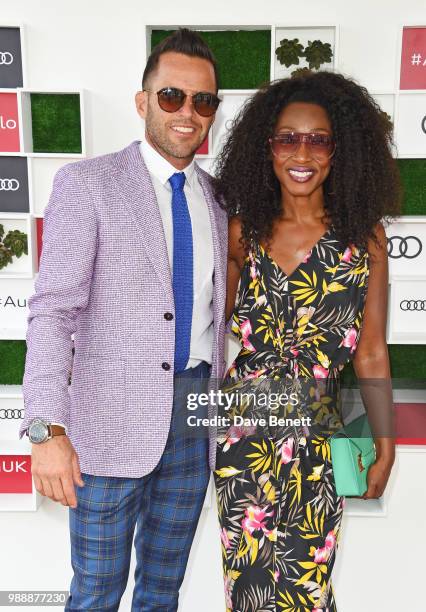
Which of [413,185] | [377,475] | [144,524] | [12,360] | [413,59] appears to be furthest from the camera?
[12,360]

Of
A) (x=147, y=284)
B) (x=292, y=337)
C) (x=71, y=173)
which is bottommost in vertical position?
(x=292, y=337)

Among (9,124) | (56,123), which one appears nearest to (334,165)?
(56,123)

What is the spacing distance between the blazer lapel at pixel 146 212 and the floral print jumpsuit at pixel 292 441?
0.97 feet

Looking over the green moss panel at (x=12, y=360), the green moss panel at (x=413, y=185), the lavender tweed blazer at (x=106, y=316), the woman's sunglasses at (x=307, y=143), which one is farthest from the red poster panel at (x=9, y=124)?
the green moss panel at (x=413, y=185)

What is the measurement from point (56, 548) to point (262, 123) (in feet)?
6.79

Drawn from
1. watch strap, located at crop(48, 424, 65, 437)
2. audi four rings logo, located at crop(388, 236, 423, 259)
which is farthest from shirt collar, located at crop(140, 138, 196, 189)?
audi four rings logo, located at crop(388, 236, 423, 259)

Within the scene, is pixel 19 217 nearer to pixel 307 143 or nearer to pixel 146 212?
pixel 146 212

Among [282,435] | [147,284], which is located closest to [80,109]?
[147,284]

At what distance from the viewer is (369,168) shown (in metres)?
1.77

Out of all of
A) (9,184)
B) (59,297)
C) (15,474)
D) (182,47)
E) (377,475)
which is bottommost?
(15,474)

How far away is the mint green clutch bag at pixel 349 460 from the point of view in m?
1.59

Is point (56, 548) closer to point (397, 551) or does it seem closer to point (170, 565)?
point (170, 565)

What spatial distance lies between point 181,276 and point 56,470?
0.58 m

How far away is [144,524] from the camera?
187 centimetres
